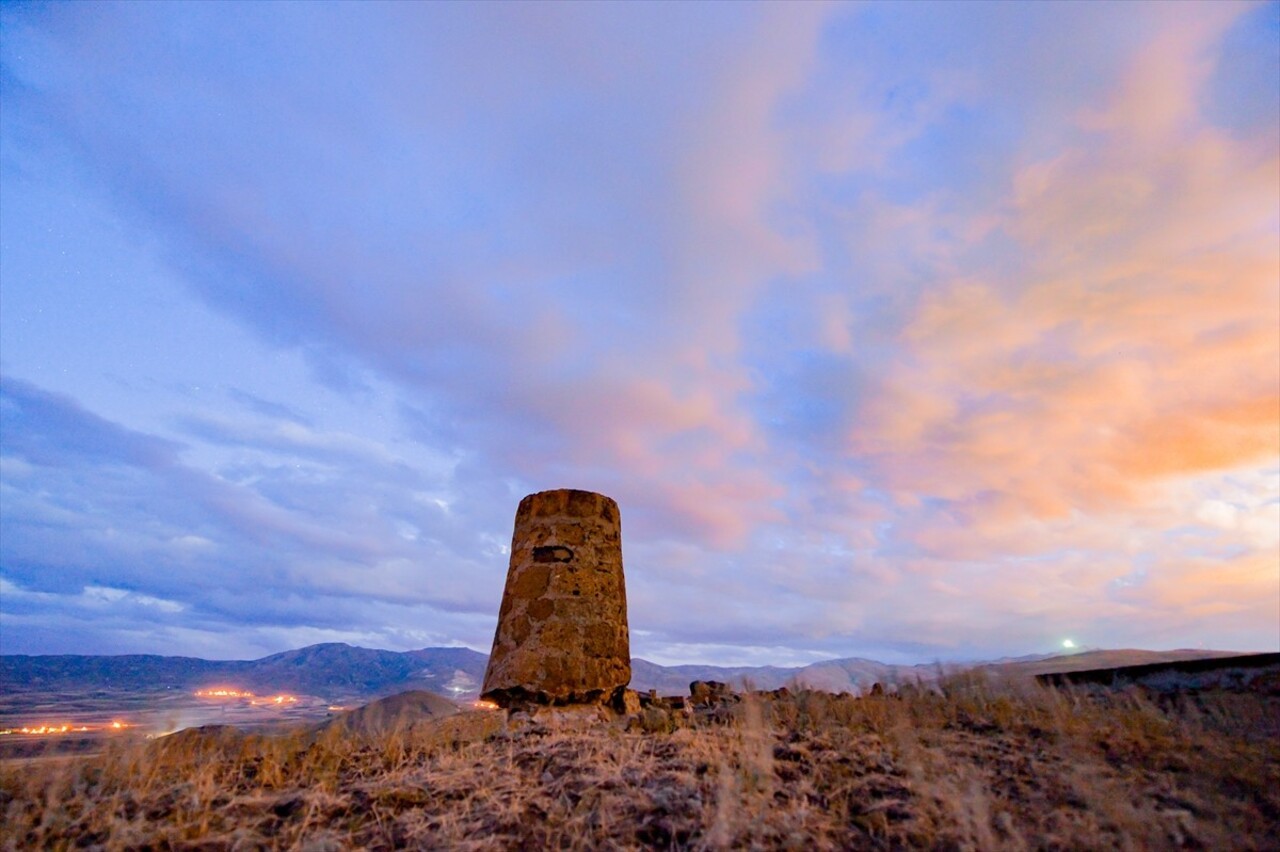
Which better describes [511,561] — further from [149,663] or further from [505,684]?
[149,663]

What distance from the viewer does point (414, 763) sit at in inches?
215

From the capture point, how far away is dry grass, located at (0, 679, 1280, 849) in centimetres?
352

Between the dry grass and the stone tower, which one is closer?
the dry grass

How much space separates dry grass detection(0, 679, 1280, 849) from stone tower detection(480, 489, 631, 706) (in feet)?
5.61

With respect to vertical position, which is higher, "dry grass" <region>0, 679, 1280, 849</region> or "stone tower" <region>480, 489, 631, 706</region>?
"stone tower" <region>480, 489, 631, 706</region>

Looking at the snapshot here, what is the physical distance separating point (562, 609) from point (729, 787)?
15.0 feet

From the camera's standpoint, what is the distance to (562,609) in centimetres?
837

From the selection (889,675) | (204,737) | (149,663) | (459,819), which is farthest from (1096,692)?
(149,663)

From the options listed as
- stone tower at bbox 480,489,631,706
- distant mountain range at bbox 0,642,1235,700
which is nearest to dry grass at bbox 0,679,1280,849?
stone tower at bbox 480,489,631,706

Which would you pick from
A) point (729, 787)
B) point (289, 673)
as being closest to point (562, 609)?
point (729, 787)

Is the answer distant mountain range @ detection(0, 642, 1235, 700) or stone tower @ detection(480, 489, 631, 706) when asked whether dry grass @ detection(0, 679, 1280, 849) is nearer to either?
stone tower @ detection(480, 489, 631, 706)

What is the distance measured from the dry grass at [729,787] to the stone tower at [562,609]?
5.61 ft

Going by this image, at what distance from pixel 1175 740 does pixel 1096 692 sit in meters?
2.10

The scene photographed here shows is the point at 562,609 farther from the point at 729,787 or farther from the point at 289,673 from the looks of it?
the point at 289,673
